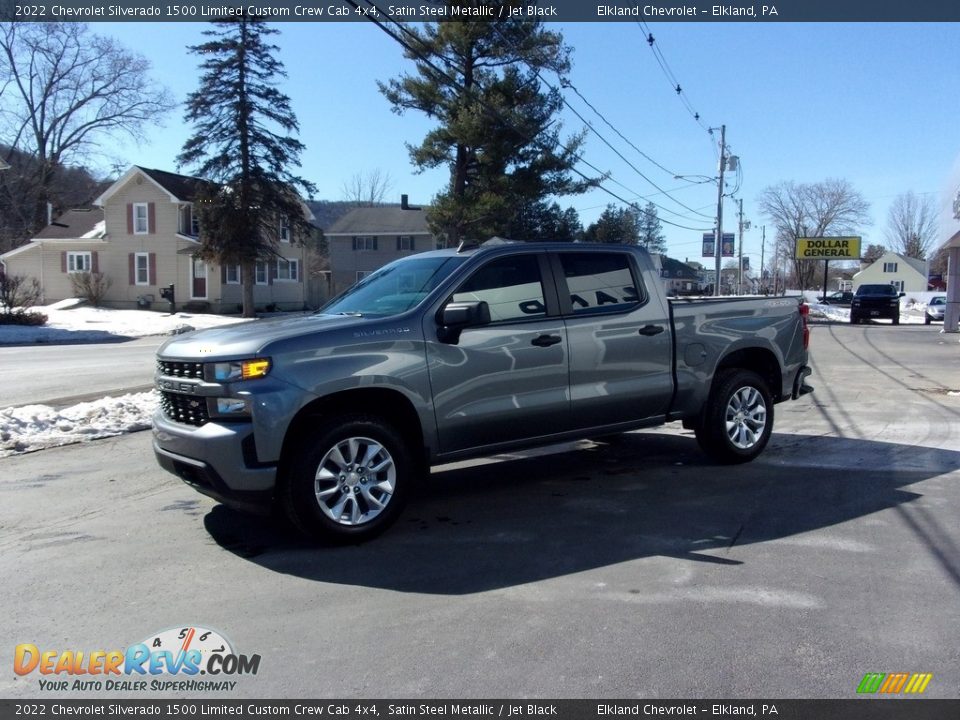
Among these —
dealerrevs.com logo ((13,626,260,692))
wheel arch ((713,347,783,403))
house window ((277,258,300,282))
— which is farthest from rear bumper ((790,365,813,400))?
house window ((277,258,300,282))

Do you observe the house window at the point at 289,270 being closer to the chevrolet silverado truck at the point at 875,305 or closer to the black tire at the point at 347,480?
the chevrolet silverado truck at the point at 875,305

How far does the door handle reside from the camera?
6.04 meters

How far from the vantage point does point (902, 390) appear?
1243 centimetres

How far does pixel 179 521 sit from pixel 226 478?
1.30 metres

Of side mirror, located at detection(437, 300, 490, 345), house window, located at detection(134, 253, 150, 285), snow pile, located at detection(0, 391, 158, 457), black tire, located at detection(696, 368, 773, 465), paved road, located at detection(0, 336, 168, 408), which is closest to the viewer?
side mirror, located at detection(437, 300, 490, 345)

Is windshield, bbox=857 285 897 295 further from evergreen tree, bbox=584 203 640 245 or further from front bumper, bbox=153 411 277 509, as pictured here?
front bumper, bbox=153 411 277 509

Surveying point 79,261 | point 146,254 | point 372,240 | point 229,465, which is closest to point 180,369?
point 229,465

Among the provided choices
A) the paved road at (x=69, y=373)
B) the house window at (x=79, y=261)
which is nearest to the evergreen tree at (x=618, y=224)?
the house window at (x=79, y=261)

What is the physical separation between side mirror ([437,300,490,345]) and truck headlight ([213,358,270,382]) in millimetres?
1252

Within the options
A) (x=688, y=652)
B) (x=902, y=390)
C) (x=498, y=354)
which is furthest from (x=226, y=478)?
(x=902, y=390)

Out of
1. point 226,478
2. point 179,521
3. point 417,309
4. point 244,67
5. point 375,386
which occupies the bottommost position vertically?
point 179,521

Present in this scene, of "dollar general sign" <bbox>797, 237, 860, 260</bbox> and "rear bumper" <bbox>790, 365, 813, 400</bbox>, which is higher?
"dollar general sign" <bbox>797, 237, 860, 260</bbox>

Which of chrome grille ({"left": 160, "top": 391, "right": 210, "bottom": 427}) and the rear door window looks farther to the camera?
the rear door window

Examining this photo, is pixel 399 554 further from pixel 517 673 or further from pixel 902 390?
pixel 902 390
